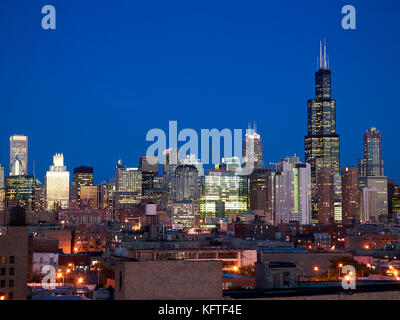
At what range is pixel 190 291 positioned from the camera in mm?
37438

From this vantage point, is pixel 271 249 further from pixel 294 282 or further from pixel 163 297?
pixel 163 297

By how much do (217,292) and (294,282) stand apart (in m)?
16.7

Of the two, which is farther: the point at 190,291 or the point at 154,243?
the point at 154,243

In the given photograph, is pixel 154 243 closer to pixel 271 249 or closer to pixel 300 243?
pixel 271 249

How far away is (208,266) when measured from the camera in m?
38.1

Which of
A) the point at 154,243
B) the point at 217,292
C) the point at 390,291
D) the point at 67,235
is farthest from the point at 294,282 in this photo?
the point at 67,235

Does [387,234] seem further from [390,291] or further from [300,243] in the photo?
[390,291]
